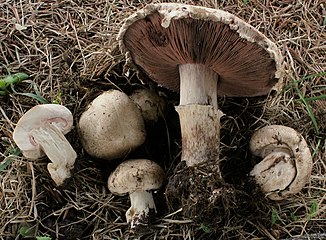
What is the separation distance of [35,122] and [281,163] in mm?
1421

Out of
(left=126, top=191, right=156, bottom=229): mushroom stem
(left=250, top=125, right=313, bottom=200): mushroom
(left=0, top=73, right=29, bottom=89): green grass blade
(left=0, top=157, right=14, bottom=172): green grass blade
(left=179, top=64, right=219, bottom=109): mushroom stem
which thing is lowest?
(left=126, top=191, right=156, bottom=229): mushroom stem

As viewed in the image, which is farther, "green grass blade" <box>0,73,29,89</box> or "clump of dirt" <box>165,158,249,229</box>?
"green grass blade" <box>0,73,29,89</box>

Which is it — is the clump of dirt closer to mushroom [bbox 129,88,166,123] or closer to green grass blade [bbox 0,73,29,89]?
mushroom [bbox 129,88,166,123]

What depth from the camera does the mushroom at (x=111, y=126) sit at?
9.84 ft

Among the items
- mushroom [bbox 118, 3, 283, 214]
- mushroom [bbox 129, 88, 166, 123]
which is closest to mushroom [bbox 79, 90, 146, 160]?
mushroom [bbox 129, 88, 166, 123]

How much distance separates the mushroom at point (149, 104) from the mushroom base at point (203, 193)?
50cm

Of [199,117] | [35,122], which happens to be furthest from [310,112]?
[35,122]

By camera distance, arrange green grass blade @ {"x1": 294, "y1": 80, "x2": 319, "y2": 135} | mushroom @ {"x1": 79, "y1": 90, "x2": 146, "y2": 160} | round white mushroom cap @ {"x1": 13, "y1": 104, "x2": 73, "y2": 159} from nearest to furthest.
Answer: round white mushroom cap @ {"x1": 13, "y1": 104, "x2": 73, "y2": 159}
mushroom @ {"x1": 79, "y1": 90, "x2": 146, "y2": 160}
green grass blade @ {"x1": 294, "y1": 80, "x2": 319, "y2": 135}

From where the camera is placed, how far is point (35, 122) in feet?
9.49

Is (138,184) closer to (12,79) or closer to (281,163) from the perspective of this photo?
(281,163)

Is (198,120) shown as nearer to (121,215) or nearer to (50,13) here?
(121,215)

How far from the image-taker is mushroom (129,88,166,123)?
3.21 m

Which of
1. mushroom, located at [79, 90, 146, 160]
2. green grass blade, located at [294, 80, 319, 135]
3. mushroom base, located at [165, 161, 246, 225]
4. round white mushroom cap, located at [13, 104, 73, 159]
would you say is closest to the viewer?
mushroom base, located at [165, 161, 246, 225]

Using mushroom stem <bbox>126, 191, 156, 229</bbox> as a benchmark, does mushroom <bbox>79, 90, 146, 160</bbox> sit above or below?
above
